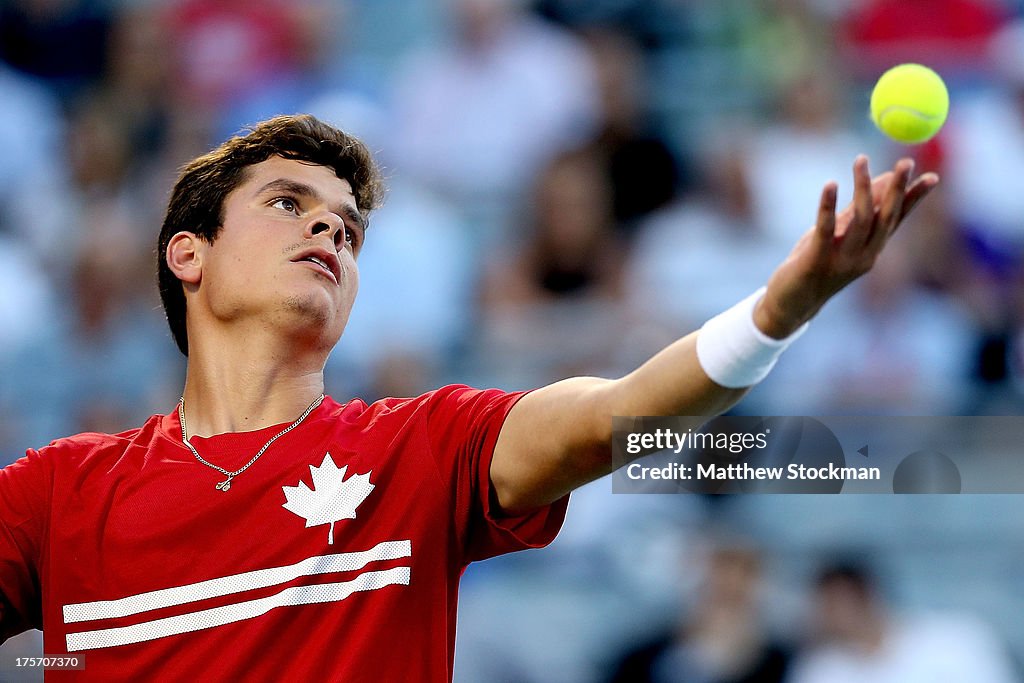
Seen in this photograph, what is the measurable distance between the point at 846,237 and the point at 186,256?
2.06 m

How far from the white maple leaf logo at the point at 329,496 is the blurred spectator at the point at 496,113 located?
17.2ft

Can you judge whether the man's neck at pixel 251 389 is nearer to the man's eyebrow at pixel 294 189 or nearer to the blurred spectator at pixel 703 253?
the man's eyebrow at pixel 294 189

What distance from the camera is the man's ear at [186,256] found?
12.8 ft

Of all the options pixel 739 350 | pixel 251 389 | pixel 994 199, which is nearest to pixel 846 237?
pixel 739 350

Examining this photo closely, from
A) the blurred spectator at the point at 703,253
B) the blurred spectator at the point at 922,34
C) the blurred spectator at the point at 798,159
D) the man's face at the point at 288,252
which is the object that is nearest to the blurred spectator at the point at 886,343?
the blurred spectator at the point at 703,253

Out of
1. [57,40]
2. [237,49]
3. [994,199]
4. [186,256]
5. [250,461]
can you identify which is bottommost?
[250,461]

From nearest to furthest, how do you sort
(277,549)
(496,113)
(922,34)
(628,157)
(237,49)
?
(277,549)
(628,157)
(922,34)
(496,113)
(237,49)

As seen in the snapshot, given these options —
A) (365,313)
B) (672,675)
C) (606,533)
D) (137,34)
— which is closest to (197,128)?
(137,34)

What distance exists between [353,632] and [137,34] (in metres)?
6.94

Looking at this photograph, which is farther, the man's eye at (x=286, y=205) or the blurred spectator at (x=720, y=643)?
the blurred spectator at (x=720, y=643)

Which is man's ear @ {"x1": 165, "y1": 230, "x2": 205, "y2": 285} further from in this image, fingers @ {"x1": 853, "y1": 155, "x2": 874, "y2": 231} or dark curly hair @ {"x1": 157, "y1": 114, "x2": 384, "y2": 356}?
fingers @ {"x1": 853, "y1": 155, "x2": 874, "y2": 231}

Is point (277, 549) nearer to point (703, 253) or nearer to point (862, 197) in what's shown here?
point (862, 197)

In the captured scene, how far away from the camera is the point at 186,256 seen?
13.0 feet

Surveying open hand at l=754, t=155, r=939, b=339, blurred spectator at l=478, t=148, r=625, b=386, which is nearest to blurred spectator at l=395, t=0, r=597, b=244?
blurred spectator at l=478, t=148, r=625, b=386
